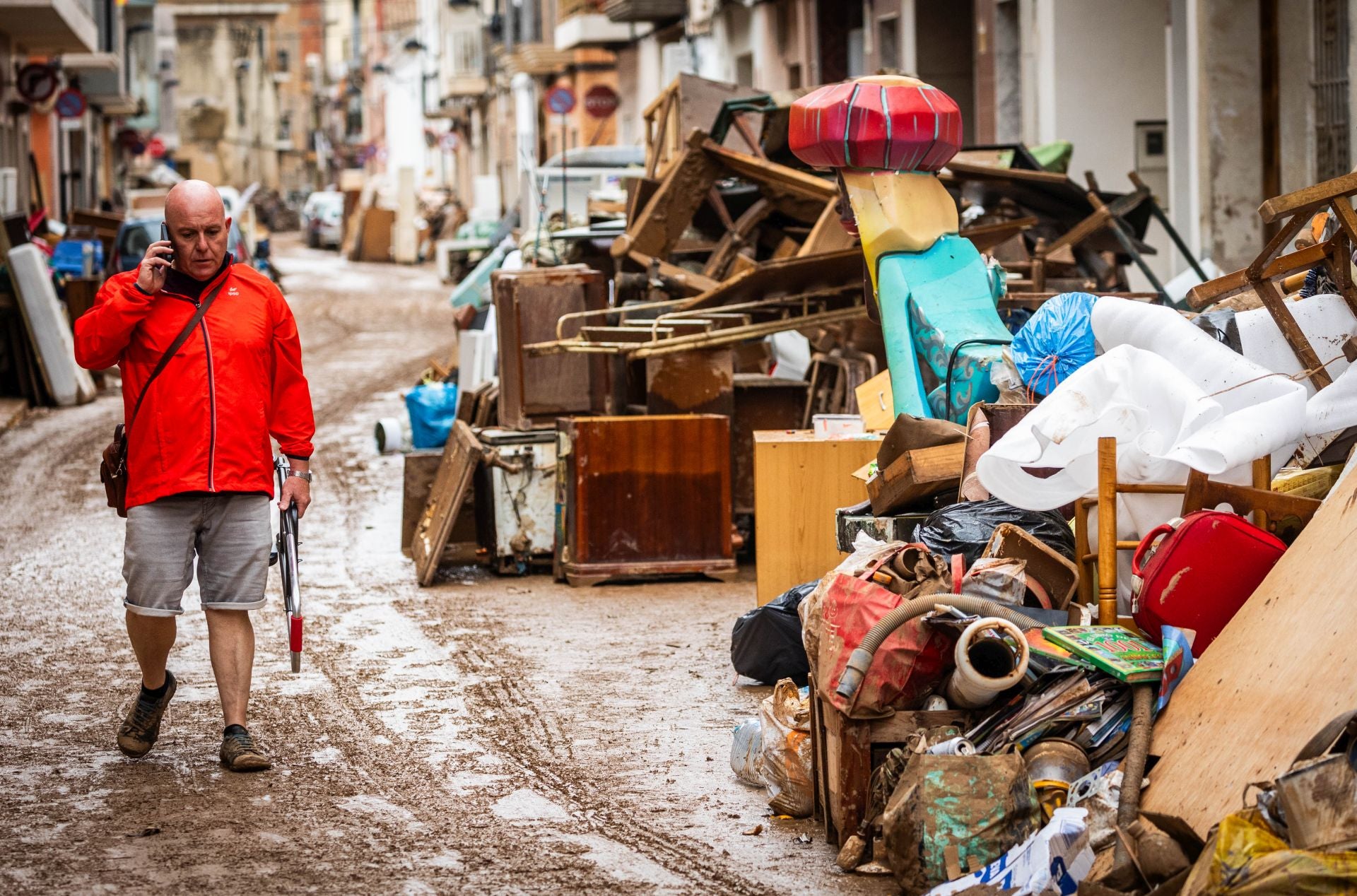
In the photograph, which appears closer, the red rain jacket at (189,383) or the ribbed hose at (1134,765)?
the ribbed hose at (1134,765)

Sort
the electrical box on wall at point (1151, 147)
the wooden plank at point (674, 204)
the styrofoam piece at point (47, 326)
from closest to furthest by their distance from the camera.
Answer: the wooden plank at point (674, 204)
the electrical box on wall at point (1151, 147)
the styrofoam piece at point (47, 326)

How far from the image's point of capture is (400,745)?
595 cm

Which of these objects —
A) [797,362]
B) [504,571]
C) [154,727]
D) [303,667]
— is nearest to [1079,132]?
[797,362]

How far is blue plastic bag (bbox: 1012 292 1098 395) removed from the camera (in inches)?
260

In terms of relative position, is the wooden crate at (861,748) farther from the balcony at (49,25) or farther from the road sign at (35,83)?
the road sign at (35,83)

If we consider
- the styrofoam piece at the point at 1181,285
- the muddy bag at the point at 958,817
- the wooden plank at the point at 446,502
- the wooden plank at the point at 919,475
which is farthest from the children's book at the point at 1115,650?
the styrofoam piece at the point at 1181,285

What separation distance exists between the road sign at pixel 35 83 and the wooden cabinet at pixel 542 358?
17902 mm

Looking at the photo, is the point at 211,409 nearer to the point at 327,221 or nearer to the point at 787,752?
the point at 787,752

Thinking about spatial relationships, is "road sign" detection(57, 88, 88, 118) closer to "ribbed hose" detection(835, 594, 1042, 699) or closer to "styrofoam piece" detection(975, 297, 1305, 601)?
"styrofoam piece" detection(975, 297, 1305, 601)

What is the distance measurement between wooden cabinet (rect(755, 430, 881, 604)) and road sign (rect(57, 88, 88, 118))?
69.6 ft

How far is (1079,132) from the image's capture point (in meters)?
14.9

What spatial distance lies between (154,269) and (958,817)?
301cm

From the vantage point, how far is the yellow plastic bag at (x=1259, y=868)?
340cm

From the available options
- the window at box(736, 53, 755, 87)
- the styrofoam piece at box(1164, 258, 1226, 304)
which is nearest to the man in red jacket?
the styrofoam piece at box(1164, 258, 1226, 304)
